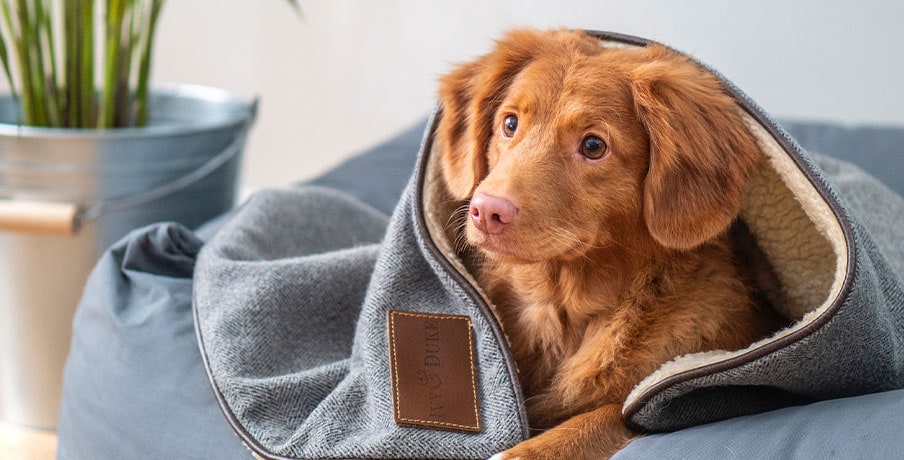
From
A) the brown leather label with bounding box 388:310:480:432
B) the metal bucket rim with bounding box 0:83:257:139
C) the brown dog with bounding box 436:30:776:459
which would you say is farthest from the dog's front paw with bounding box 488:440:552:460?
the metal bucket rim with bounding box 0:83:257:139

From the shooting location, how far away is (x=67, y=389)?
67.6 inches

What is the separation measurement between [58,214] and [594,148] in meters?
1.31

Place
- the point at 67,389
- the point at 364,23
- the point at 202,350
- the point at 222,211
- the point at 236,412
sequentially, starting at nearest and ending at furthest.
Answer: the point at 236,412 → the point at 202,350 → the point at 67,389 → the point at 222,211 → the point at 364,23

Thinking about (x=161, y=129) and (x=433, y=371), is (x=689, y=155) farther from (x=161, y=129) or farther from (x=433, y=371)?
(x=161, y=129)

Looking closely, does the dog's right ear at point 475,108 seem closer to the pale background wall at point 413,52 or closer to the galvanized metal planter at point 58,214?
the galvanized metal planter at point 58,214

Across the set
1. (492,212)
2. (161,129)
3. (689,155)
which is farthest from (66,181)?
(689,155)

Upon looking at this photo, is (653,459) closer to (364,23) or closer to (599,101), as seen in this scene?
(599,101)

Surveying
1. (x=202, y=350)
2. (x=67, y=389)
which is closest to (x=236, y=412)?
(x=202, y=350)

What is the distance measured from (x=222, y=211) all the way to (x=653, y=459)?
5.16ft

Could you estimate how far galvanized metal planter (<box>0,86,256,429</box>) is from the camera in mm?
2053

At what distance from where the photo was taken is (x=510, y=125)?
4.47 ft

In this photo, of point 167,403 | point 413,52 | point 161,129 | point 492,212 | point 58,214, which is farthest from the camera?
point 413,52

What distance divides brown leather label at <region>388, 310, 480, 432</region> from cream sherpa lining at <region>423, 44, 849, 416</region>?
0.09 meters

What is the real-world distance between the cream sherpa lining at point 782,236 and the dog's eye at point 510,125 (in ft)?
0.54
